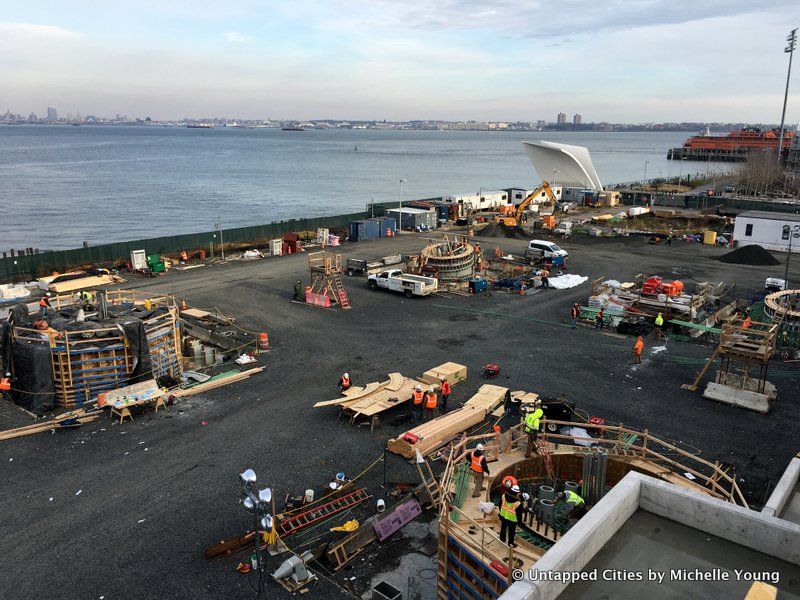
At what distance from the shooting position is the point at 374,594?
37.9 feet

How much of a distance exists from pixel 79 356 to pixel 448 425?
12.9m

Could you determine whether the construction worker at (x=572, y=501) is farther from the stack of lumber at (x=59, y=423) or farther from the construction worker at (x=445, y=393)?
the stack of lumber at (x=59, y=423)

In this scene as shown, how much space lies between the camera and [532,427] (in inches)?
522

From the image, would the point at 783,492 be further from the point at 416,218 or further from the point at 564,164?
the point at 564,164

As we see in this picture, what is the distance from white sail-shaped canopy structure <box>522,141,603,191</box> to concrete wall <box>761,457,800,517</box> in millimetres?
71815

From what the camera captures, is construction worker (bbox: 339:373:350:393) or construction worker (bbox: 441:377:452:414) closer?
construction worker (bbox: 441:377:452:414)

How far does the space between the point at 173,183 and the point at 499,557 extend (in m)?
120

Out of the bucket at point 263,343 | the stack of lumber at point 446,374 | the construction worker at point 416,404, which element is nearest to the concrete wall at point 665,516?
the construction worker at point 416,404

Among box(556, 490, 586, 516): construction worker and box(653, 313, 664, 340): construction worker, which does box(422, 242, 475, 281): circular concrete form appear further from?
box(556, 490, 586, 516): construction worker

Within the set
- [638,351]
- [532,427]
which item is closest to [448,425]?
[532,427]

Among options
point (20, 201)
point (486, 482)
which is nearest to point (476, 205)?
point (486, 482)

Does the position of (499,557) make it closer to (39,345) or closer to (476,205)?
(39,345)

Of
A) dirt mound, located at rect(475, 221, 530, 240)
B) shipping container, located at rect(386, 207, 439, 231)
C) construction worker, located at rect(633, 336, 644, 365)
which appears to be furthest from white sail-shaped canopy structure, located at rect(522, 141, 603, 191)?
construction worker, located at rect(633, 336, 644, 365)

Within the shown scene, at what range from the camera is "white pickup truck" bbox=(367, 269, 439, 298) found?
114 feet
